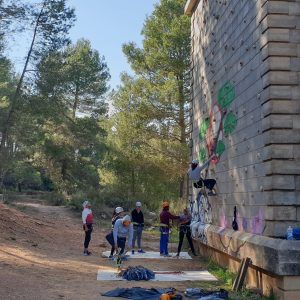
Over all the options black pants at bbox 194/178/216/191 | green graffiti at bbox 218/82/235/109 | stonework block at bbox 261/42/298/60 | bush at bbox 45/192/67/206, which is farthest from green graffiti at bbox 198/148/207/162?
bush at bbox 45/192/67/206

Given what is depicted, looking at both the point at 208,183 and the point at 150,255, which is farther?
the point at 150,255

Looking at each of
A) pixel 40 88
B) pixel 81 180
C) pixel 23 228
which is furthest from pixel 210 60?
pixel 81 180

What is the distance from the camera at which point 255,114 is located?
9.45 m

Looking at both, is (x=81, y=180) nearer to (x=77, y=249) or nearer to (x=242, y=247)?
(x=77, y=249)

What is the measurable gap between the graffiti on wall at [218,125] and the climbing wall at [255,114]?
0.03 meters

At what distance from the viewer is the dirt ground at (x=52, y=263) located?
370 inches

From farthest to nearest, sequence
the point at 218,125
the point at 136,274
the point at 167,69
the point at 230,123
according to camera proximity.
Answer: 1. the point at 167,69
2. the point at 218,125
3. the point at 230,123
4. the point at 136,274

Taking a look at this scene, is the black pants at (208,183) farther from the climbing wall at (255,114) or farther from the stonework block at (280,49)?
the stonework block at (280,49)

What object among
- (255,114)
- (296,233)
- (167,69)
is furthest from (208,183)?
(167,69)

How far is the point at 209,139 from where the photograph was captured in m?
13.6

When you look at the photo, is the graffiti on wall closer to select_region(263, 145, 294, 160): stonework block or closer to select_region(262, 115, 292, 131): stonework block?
select_region(262, 115, 292, 131): stonework block

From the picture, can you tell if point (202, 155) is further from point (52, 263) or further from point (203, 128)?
point (52, 263)

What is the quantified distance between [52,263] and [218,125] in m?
6.08

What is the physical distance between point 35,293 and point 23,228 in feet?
34.3
